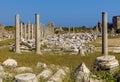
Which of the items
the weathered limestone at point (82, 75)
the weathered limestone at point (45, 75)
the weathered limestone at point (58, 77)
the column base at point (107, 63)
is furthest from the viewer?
the column base at point (107, 63)

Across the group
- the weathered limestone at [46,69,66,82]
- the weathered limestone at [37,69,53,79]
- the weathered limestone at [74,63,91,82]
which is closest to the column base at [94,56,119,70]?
the weathered limestone at [74,63,91,82]

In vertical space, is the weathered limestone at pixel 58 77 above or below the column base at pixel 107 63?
below

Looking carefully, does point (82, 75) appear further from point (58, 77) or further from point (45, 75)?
point (45, 75)

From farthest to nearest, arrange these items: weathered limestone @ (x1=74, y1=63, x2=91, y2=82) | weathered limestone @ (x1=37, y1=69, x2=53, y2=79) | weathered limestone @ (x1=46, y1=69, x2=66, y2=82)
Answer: weathered limestone @ (x1=37, y1=69, x2=53, y2=79) → weathered limestone @ (x1=74, y1=63, x2=91, y2=82) → weathered limestone @ (x1=46, y1=69, x2=66, y2=82)

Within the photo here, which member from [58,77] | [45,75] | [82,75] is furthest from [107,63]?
[45,75]

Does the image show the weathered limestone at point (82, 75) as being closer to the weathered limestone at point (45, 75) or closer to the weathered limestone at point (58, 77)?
the weathered limestone at point (58, 77)

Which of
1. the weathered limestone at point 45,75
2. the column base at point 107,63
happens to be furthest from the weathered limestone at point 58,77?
the column base at point 107,63

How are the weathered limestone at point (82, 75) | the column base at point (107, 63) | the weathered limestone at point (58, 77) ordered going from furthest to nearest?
1. the column base at point (107, 63)
2. the weathered limestone at point (82, 75)
3. the weathered limestone at point (58, 77)

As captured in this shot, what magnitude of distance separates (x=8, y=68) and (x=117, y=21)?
253 ft

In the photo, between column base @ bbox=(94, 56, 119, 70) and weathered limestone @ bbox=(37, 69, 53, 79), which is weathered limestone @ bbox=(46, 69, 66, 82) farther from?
column base @ bbox=(94, 56, 119, 70)

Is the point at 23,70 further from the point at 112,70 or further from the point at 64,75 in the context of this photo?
the point at 112,70

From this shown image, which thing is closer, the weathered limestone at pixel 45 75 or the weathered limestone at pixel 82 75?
the weathered limestone at pixel 82 75

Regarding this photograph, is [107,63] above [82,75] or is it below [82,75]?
above

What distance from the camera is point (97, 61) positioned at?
14.2m
